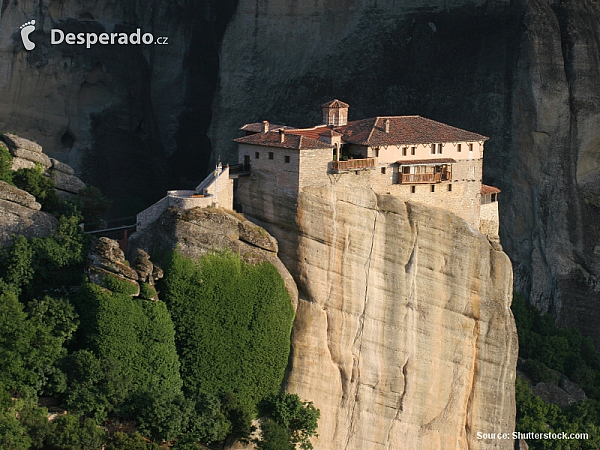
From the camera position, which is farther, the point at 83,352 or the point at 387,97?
the point at 387,97

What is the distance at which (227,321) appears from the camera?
55.5 metres

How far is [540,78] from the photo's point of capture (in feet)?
248

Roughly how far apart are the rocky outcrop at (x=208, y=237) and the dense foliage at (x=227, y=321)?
1.06 feet

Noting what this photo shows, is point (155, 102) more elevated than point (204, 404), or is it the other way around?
point (155, 102)

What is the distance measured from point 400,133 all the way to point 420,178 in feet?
6.43

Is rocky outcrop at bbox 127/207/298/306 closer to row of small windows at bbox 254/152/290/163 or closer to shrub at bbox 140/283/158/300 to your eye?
shrub at bbox 140/283/158/300

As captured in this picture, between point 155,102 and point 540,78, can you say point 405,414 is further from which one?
point 155,102

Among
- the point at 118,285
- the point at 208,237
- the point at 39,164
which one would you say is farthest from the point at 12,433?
the point at 39,164

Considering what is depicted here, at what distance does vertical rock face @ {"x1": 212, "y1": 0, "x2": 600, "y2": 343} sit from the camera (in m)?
75.5

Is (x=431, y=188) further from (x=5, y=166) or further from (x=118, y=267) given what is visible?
(x=5, y=166)

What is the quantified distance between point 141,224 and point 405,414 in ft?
41.7

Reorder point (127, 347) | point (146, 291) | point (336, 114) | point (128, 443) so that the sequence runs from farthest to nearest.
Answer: point (336, 114) < point (146, 291) < point (127, 347) < point (128, 443)

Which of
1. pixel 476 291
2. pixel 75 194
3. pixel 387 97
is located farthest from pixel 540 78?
pixel 75 194

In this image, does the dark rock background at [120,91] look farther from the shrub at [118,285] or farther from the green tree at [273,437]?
the green tree at [273,437]
